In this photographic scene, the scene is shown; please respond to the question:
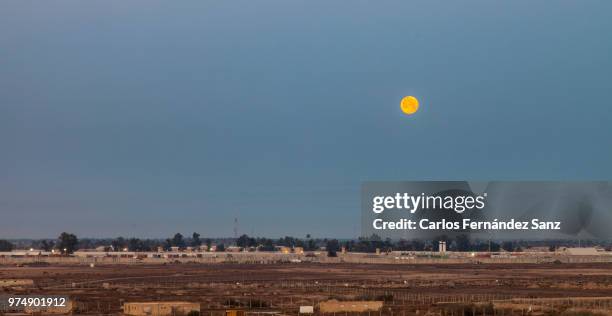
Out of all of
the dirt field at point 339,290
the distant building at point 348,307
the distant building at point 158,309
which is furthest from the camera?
the dirt field at point 339,290

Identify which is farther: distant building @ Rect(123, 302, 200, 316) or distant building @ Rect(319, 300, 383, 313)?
distant building @ Rect(319, 300, 383, 313)

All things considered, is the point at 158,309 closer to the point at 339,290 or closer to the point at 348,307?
the point at 348,307

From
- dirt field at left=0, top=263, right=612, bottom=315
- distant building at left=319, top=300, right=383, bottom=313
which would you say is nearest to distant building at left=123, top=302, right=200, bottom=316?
dirt field at left=0, top=263, right=612, bottom=315

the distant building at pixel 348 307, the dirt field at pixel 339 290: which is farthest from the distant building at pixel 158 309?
the distant building at pixel 348 307

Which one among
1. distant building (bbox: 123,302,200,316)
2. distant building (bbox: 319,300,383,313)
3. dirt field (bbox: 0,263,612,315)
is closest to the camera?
distant building (bbox: 123,302,200,316)

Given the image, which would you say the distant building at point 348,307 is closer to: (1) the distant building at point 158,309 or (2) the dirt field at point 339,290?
(2) the dirt field at point 339,290

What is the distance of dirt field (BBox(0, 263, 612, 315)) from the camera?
83188 millimetres

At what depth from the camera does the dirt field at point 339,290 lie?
273ft

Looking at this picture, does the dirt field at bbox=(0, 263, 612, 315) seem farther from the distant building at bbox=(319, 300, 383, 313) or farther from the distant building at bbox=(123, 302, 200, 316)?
the distant building at bbox=(123, 302, 200, 316)

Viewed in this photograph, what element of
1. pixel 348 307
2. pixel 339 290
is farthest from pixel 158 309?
pixel 339 290

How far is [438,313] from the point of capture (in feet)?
250

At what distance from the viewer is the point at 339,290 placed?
352 feet

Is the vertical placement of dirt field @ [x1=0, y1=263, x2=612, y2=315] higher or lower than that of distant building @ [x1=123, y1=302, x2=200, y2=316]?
higher

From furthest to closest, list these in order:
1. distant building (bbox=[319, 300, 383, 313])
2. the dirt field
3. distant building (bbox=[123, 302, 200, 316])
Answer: the dirt field
distant building (bbox=[319, 300, 383, 313])
distant building (bbox=[123, 302, 200, 316])
